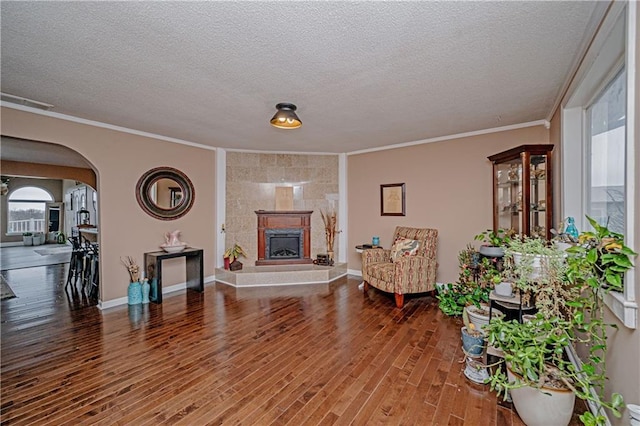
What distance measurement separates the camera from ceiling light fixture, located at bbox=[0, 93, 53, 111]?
2756 millimetres

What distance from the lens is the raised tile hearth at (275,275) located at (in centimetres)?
473

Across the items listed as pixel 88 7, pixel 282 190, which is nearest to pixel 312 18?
pixel 88 7

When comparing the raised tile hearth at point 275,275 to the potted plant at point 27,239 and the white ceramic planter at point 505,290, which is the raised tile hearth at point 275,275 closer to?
the white ceramic planter at point 505,290

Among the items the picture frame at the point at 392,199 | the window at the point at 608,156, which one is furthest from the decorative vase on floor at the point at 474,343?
the picture frame at the point at 392,199

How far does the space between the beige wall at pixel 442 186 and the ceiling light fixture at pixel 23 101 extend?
4.38 metres

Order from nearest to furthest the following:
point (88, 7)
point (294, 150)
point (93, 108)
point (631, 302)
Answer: point (631, 302), point (88, 7), point (93, 108), point (294, 150)

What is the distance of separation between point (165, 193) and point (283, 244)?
221 cm

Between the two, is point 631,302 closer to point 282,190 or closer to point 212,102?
point 212,102

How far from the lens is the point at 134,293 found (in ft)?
12.7

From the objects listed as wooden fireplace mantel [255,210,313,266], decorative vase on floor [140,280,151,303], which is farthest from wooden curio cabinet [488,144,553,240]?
decorative vase on floor [140,280,151,303]

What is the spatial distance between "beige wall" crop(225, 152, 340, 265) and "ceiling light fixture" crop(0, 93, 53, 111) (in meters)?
2.55

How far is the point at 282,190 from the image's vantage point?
17.9ft

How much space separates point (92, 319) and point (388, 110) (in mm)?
4220

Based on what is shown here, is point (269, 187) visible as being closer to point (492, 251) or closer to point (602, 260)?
point (492, 251)
